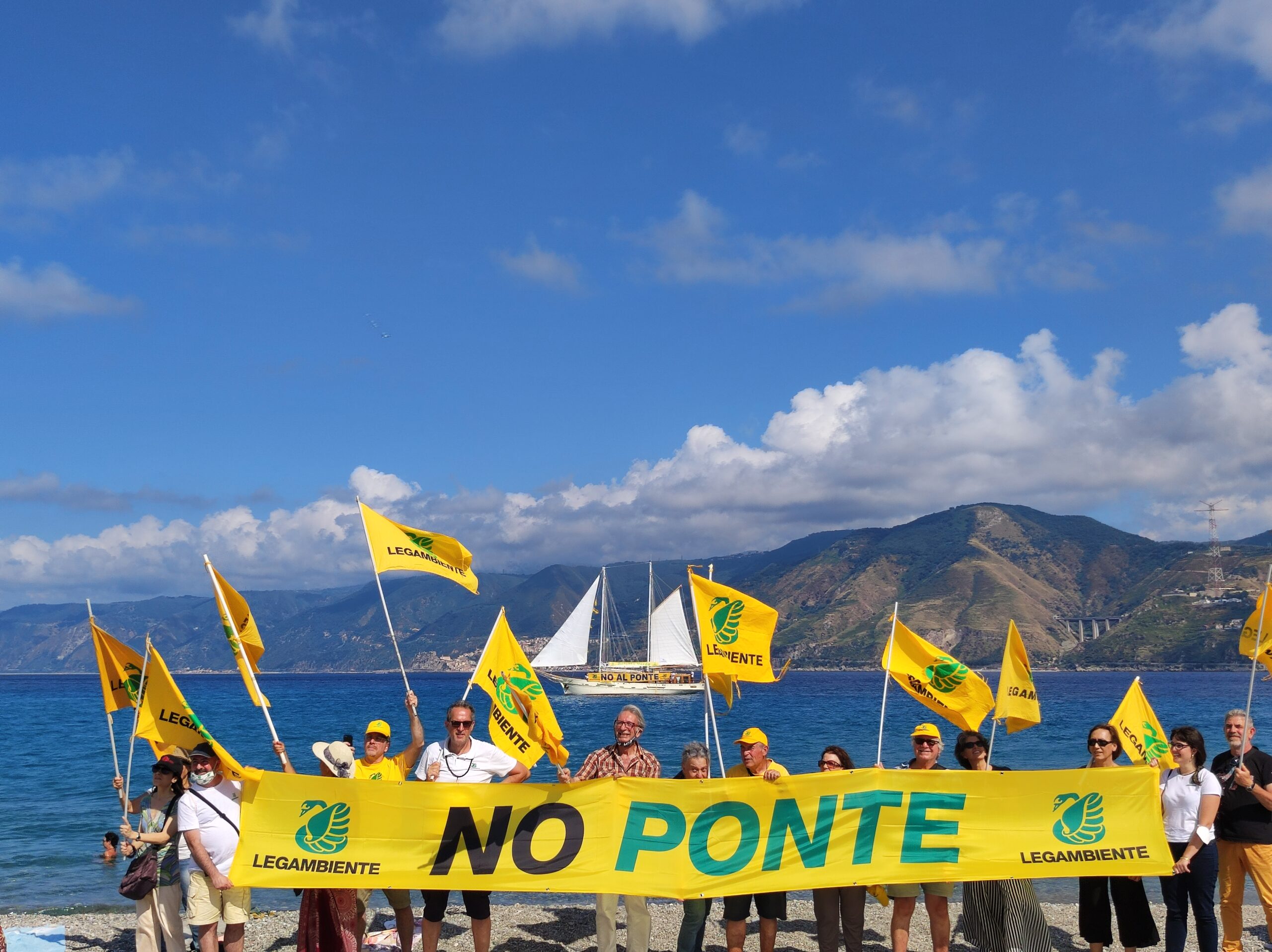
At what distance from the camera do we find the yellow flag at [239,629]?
32.6 feet

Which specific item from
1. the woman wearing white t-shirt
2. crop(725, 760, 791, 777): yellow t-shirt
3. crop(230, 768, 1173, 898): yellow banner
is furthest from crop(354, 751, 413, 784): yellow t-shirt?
the woman wearing white t-shirt

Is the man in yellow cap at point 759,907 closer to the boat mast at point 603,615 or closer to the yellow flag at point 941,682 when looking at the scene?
the yellow flag at point 941,682

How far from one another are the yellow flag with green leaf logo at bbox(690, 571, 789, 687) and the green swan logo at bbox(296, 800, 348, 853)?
4.43 meters

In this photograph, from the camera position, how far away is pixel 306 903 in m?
8.47

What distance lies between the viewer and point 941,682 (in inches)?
463

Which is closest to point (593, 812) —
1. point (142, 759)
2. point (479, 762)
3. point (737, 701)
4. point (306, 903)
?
point (479, 762)

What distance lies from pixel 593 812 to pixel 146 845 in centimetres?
385

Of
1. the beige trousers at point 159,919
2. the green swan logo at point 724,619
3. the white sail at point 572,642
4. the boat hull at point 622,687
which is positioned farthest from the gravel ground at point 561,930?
the white sail at point 572,642

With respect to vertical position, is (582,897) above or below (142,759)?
above

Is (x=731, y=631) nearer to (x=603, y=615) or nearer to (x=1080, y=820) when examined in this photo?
(x=1080, y=820)

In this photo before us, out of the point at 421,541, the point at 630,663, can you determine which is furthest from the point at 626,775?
the point at 630,663

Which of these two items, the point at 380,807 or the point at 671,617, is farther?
the point at 671,617

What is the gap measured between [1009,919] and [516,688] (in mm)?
5726

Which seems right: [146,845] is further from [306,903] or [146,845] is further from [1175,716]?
[1175,716]
